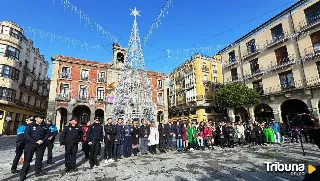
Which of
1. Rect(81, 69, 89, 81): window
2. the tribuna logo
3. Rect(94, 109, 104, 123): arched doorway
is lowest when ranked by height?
the tribuna logo

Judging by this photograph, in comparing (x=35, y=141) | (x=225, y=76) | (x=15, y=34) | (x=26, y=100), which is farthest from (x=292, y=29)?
(x=26, y=100)

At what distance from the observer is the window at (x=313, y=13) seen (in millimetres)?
19844

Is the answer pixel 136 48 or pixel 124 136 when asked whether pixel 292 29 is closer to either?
pixel 136 48

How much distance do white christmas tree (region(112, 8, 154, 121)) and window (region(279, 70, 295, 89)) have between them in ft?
54.9

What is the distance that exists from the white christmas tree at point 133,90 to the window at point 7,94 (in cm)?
2005

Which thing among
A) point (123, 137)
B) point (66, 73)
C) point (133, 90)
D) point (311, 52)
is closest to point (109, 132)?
point (123, 137)

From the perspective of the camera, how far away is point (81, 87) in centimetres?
2984

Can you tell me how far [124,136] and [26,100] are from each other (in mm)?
30661

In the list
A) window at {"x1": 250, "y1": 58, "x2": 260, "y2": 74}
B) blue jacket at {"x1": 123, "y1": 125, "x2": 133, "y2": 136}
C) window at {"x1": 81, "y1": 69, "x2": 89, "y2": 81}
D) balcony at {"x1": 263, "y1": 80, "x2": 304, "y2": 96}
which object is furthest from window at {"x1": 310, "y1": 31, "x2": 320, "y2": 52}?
window at {"x1": 81, "y1": 69, "x2": 89, "y2": 81}

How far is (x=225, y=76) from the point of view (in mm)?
31078

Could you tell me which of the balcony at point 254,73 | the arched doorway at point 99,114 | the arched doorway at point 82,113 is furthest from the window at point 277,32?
the arched doorway at point 82,113

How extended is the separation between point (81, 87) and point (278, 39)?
27.5 m

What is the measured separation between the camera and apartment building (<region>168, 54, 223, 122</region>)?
34469mm

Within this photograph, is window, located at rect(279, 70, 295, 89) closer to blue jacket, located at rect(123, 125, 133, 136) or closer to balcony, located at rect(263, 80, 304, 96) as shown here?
balcony, located at rect(263, 80, 304, 96)
